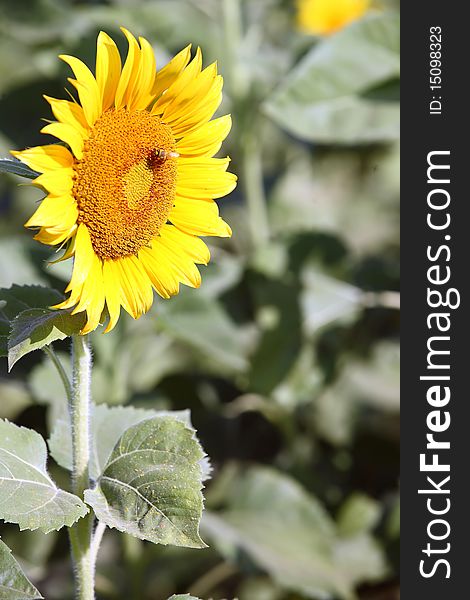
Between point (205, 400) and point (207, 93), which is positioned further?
point (205, 400)

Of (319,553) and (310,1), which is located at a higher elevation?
(310,1)

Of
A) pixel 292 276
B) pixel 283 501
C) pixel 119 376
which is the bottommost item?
pixel 283 501

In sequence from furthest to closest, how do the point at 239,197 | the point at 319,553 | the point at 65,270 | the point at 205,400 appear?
the point at 239,197 < the point at 205,400 < the point at 319,553 < the point at 65,270

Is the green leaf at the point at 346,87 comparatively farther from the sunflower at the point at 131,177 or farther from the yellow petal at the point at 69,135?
the yellow petal at the point at 69,135

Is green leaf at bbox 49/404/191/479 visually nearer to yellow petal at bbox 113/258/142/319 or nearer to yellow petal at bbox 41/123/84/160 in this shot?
yellow petal at bbox 113/258/142/319

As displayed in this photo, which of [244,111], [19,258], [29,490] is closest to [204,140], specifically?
[29,490]

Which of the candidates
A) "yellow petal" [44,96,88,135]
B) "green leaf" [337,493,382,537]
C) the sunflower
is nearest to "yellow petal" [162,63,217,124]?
the sunflower

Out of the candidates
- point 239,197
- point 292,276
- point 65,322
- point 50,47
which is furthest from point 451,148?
point 65,322

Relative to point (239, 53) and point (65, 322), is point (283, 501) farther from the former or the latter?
point (65, 322)
